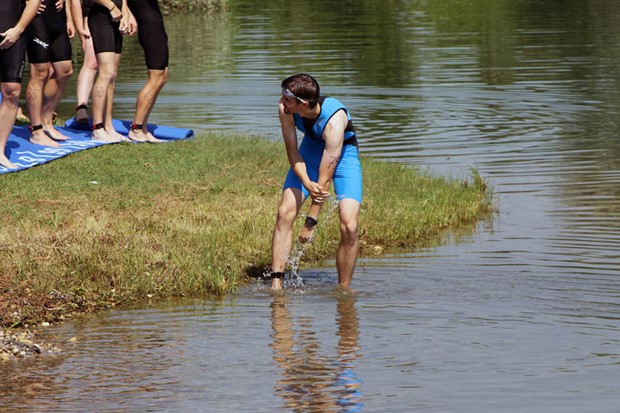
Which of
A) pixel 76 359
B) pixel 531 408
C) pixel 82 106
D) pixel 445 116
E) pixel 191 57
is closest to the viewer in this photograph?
pixel 531 408

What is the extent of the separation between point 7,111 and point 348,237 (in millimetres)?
4419

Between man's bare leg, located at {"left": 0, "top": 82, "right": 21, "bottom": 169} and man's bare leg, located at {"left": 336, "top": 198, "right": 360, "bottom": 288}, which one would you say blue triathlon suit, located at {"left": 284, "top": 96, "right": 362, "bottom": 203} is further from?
man's bare leg, located at {"left": 0, "top": 82, "right": 21, "bottom": 169}

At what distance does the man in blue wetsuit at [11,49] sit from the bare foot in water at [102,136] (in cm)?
191

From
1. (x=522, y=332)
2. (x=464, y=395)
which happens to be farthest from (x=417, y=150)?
(x=464, y=395)

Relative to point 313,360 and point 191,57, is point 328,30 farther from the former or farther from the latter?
point 313,360

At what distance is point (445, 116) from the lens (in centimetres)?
1927

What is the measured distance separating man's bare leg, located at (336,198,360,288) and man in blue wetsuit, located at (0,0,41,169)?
13.9 ft

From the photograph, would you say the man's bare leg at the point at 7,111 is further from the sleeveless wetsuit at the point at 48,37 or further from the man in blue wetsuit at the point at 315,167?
the man in blue wetsuit at the point at 315,167

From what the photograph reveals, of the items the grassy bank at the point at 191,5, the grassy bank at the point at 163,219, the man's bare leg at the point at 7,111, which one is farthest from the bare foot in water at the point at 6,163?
the grassy bank at the point at 191,5

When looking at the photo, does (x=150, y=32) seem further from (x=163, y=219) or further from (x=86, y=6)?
(x=163, y=219)

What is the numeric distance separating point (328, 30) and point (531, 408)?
95.3 feet

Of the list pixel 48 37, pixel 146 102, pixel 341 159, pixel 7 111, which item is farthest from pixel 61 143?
pixel 341 159

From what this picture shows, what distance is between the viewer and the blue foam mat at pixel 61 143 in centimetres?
1331

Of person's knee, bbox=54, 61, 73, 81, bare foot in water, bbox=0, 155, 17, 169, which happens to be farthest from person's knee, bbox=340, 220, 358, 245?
person's knee, bbox=54, 61, 73, 81
